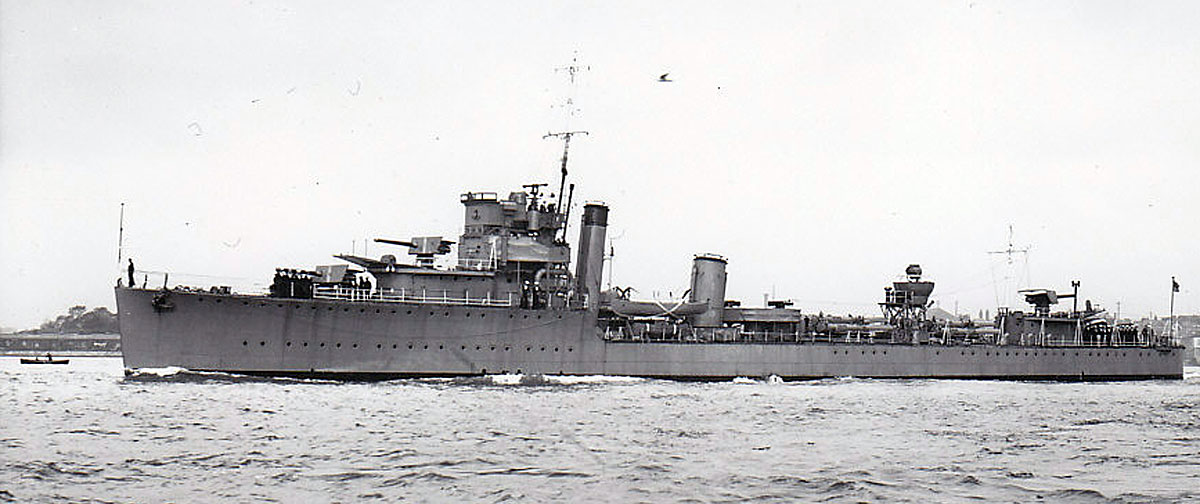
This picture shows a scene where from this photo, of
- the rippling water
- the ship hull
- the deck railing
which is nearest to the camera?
the rippling water

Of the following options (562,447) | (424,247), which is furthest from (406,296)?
(562,447)

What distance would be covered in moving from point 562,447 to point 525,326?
647 inches

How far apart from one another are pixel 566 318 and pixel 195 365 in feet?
35.8

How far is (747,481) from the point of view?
42.3 feet

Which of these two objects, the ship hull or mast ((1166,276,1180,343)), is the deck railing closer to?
the ship hull

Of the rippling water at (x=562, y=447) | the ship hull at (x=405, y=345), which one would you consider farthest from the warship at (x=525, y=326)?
the rippling water at (x=562, y=447)

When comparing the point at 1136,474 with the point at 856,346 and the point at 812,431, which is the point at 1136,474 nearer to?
the point at 812,431

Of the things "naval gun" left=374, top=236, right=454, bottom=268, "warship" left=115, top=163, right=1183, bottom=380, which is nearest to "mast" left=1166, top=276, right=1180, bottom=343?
"warship" left=115, top=163, right=1183, bottom=380

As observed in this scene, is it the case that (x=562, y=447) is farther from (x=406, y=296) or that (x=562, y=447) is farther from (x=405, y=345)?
(x=406, y=296)

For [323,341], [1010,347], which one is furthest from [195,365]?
[1010,347]

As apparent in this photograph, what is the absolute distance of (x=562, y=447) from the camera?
1569 centimetres

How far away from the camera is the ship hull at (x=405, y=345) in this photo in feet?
92.9

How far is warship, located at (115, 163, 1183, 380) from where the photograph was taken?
28656 millimetres

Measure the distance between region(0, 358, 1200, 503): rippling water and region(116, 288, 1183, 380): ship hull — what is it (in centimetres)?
194
